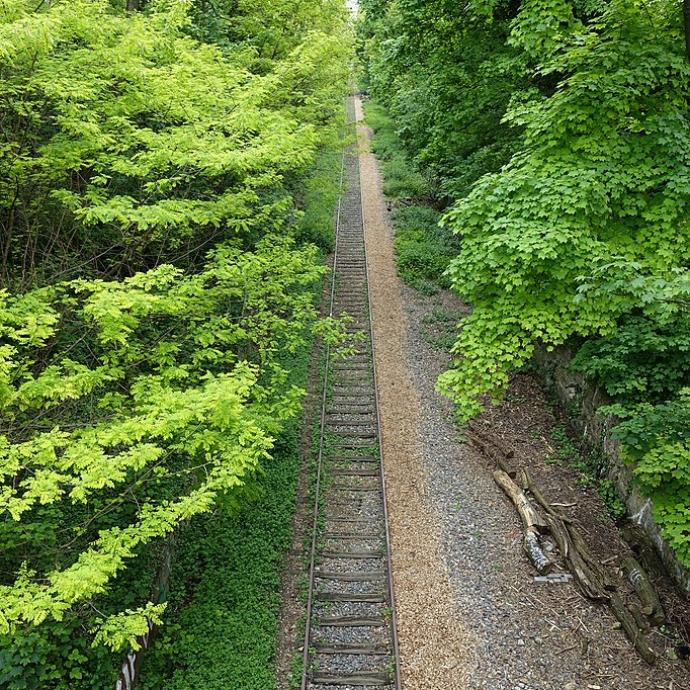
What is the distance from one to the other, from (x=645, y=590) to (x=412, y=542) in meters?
3.91

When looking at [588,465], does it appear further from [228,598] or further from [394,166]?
[394,166]

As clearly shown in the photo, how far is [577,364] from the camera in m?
11.0

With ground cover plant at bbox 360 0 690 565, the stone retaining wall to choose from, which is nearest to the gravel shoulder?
the stone retaining wall

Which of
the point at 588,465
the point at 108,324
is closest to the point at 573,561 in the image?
the point at 588,465

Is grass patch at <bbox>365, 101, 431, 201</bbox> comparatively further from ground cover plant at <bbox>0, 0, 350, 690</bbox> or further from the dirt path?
ground cover plant at <bbox>0, 0, 350, 690</bbox>

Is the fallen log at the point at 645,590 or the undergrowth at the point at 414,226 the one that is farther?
the undergrowth at the point at 414,226

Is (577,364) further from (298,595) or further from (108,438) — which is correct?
(108,438)

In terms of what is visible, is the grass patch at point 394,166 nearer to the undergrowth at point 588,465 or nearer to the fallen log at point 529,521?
the undergrowth at point 588,465

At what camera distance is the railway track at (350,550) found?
8.30 meters

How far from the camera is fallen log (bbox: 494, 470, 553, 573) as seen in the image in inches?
386

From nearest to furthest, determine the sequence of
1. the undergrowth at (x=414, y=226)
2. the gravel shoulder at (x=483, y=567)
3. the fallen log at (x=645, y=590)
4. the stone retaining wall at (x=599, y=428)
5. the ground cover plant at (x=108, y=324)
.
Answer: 1. the ground cover plant at (x=108, y=324)
2. the gravel shoulder at (x=483, y=567)
3. the fallen log at (x=645, y=590)
4. the stone retaining wall at (x=599, y=428)
5. the undergrowth at (x=414, y=226)

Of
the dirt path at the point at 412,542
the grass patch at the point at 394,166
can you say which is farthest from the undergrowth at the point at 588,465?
the grass patch at the point at 394,166

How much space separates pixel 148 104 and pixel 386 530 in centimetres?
835

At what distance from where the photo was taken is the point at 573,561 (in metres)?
9.82
